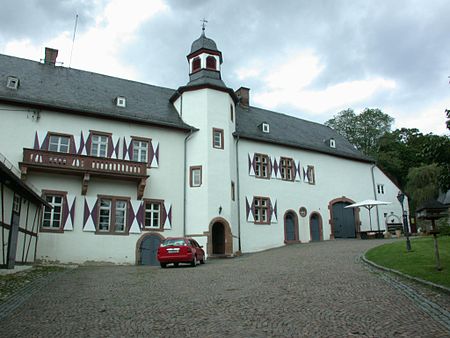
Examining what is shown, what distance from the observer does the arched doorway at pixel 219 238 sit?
77.3ft

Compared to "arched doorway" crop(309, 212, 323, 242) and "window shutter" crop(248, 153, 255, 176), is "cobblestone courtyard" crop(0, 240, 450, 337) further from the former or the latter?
"arched doorway" crop(309, 212, 323, 242)

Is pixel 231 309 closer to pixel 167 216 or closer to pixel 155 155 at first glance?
pixel 167 216

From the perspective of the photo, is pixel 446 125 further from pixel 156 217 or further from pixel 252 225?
pixel 252 225

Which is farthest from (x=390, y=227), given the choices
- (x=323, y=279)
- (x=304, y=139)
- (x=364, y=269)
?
(x=323, y=279)

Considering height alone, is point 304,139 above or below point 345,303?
above

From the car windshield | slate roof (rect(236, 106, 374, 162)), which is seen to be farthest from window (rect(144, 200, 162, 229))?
slate roof (rect(236, 106, 374, 162))

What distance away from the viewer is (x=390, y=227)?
106 feet

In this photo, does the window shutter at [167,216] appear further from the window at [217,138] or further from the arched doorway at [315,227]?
the arched doorway at [315,227]

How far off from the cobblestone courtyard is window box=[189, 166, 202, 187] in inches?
485

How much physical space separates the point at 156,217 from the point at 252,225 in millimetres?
6219

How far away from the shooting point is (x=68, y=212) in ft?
68.2

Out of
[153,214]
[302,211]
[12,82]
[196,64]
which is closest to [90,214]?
[153,214]

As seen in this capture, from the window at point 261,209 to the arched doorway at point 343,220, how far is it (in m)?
6.33

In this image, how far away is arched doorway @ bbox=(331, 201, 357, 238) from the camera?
31344mm
